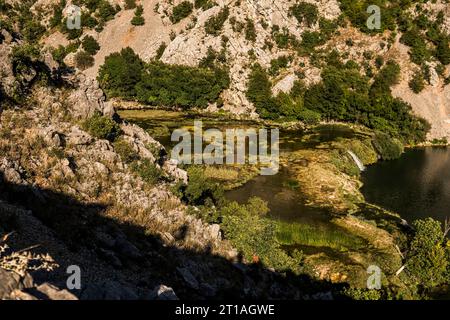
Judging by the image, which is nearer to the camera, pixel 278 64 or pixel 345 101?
pixel 345 101

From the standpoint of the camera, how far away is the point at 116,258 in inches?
968

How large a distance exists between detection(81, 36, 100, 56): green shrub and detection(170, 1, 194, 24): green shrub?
28676 mm

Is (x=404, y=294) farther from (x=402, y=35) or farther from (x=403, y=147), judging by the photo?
(x=402, y=35)

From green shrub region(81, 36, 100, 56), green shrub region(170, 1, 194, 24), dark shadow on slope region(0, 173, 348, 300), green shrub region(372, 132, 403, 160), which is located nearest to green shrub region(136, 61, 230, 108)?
green shrub region(81, 36, 100, 56)

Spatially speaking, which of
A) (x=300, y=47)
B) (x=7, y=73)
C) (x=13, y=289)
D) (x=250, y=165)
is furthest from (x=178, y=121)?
(x=13, y=289)

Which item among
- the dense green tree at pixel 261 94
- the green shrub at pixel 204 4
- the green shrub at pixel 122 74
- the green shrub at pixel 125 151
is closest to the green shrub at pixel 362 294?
the green shrub at pixel 125 151

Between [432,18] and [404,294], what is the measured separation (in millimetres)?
125761

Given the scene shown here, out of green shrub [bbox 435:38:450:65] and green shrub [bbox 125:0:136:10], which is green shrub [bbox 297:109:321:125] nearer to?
green shrub [bbox 435:38:450:65]

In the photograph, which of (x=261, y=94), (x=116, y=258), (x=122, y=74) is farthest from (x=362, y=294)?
(x=122, y=74)

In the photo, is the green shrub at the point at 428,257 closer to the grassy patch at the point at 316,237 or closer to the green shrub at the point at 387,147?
the grassy patch at the point at 316,237

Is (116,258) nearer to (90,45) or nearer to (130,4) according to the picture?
(90,45)

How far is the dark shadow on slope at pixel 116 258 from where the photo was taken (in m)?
21.3

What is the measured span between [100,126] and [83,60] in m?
114

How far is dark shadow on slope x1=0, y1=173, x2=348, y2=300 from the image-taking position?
21.3 meters
